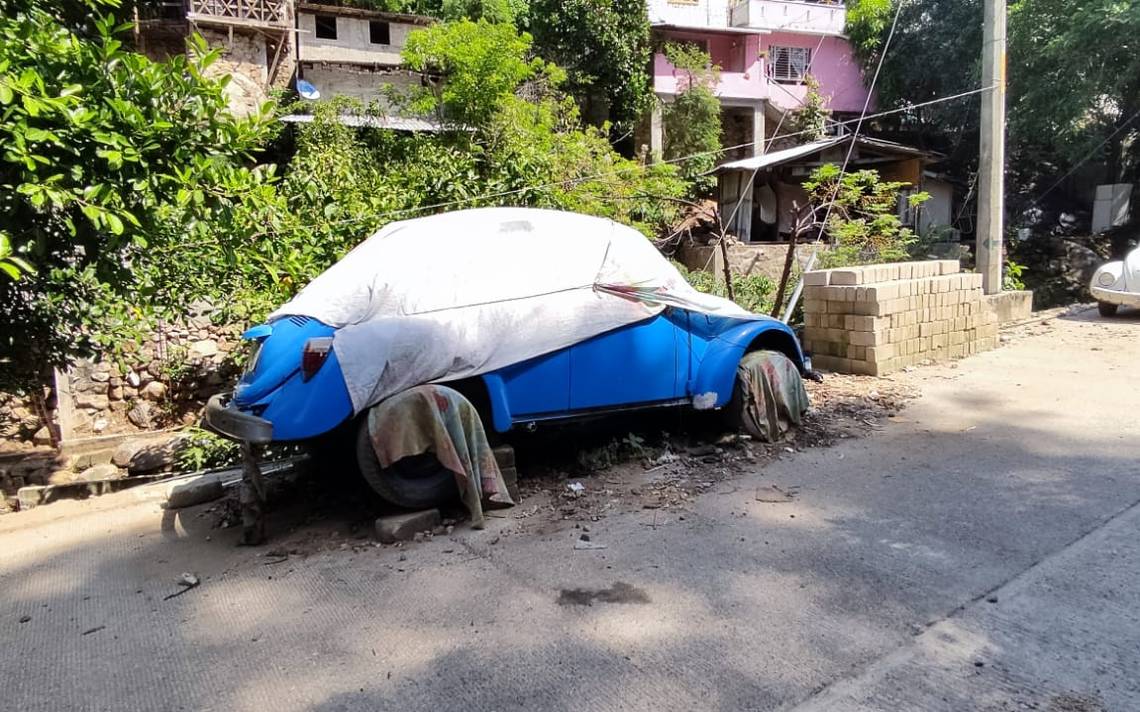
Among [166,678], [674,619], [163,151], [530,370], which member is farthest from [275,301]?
[674,619]

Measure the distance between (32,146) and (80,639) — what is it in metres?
2.46

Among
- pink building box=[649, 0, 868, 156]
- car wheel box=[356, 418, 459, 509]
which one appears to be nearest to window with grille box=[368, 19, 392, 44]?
pink building box=[649, 0, 868, 156]

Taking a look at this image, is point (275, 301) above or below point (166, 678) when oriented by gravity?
above

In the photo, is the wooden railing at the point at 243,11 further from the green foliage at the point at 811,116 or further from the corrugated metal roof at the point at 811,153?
the green foliage at the point at 811,116

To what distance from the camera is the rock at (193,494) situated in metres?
5.61

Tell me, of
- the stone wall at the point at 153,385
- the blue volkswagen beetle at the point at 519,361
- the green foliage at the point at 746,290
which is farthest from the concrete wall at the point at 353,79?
the blue volkswagen beetle at the point at 519,361

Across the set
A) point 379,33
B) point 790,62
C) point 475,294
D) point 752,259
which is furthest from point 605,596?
point 790,62

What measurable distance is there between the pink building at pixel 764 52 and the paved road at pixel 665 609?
22.3 m

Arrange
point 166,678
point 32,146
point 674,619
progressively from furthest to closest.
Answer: point 32,146 → point 674,619 → point 166,678

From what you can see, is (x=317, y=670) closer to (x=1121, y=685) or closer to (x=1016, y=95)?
(x=1121, y=685)

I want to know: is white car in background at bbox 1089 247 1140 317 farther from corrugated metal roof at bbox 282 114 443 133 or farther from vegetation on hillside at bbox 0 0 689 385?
corrugated metal roof at bbox 282 114 443 133

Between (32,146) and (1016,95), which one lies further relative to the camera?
(1016,95)

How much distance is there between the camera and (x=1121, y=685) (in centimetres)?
268

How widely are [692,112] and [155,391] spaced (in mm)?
17983
